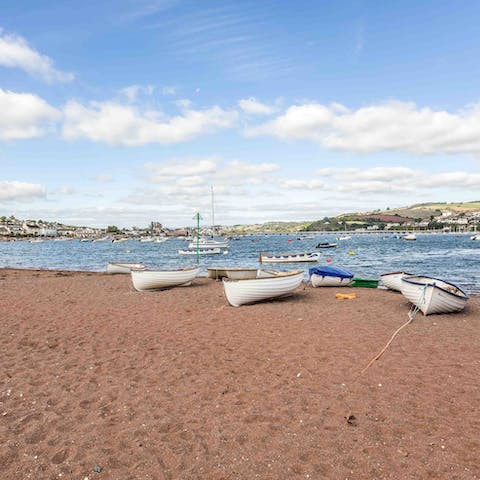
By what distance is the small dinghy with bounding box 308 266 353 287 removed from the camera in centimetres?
2458

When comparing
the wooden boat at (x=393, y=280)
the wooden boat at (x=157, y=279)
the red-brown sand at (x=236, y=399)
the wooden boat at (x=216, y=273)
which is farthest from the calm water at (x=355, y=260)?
the red-brown sand at (x=236, y=399)

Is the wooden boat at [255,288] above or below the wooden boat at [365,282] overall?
above

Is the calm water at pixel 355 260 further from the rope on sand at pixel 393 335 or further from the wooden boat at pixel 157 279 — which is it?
the wooden boat at pixel 157 279

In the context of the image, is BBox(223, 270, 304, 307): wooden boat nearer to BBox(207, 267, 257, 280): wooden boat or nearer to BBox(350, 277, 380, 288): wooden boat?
BBox(207, 267, 257, 280): wooden boat

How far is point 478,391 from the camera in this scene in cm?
804

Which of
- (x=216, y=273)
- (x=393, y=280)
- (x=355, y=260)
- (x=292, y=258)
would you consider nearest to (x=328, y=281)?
(x=393, y=280)

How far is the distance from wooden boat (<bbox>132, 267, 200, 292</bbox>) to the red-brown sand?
7.34m

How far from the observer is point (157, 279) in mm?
22375

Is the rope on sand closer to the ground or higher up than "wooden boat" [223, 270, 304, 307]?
closer to the ground

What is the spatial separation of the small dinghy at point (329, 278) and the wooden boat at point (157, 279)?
8358 mm

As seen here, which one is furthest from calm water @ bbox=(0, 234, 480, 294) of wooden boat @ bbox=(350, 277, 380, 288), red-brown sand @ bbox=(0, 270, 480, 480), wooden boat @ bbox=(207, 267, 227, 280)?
red-brown sand @ bbox=(0, 270, 480, 480)

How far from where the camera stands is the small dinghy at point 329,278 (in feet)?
80.6

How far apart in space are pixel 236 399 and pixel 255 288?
9817 mm

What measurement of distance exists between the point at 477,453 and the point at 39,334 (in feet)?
40.3
